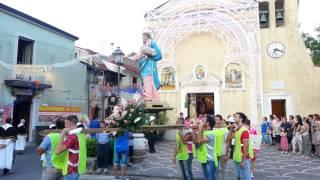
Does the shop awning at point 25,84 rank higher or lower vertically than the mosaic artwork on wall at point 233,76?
lower

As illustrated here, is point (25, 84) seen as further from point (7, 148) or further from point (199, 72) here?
point (199, 72)

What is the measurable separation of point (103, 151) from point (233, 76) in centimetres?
1238

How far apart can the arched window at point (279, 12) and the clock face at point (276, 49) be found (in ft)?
4.58

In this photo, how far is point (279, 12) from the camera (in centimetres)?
1969

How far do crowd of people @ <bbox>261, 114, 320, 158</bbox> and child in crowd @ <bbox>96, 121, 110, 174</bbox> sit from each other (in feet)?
26.1

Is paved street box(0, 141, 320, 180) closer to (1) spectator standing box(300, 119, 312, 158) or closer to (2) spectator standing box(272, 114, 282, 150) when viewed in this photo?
(1) spectator standing box(300, 119, 312, 158)

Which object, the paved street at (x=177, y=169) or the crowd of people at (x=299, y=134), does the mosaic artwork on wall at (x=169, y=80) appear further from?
A: the paved street at (x=177, y=169)

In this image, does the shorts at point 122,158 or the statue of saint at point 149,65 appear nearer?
the shorts at point 122,158

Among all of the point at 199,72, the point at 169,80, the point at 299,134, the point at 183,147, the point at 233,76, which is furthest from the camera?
the point at 169,80

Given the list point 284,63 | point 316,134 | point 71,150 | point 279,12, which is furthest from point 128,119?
point 279,12

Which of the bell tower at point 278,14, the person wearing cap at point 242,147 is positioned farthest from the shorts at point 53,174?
the bell tower at point 278,14

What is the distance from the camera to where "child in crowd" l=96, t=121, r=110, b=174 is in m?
9.01

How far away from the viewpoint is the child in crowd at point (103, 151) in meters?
9.01

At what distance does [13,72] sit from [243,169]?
13922 millimetres
